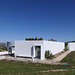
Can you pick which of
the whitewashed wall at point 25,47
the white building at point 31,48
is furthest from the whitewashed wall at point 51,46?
the whitewashed wall at point 25,47

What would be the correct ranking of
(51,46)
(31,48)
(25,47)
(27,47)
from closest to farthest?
(31,48) → (27,47) → (25,47) → (51,46)

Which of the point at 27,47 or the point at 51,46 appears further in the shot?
the point at 51,46

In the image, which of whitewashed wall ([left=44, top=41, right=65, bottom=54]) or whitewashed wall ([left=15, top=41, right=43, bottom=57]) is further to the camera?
whitewashed wall ([left=44, top=41, right=65, bottom=54])

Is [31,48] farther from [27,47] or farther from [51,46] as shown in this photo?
[51,46]

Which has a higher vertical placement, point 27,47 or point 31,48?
point 27,47

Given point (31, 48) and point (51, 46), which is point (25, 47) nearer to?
point (31, 48)

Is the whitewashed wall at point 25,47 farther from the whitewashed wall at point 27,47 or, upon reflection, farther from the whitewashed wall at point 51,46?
the whitewashed wall at point 51,46

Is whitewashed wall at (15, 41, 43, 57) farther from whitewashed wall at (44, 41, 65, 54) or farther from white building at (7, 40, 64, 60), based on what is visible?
whitewashed wall at (44, 41, 65, 54)

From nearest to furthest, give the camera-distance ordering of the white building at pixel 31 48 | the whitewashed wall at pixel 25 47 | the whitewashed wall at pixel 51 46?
the white building at pixel 31 48
the whitewashed wall at pixel 25 47
the whitewashed wall at pixel 51 46

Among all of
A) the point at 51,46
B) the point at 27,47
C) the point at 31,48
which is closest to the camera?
the point at 31,48

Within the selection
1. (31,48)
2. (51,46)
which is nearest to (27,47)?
(31,48)

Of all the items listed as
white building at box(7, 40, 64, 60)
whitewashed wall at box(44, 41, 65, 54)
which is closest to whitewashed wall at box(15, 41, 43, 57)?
white building at box(7, 40, 64, 60)

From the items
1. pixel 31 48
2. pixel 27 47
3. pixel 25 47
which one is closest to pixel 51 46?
pixel 31 48

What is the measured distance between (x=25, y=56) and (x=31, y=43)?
2.55 meters
